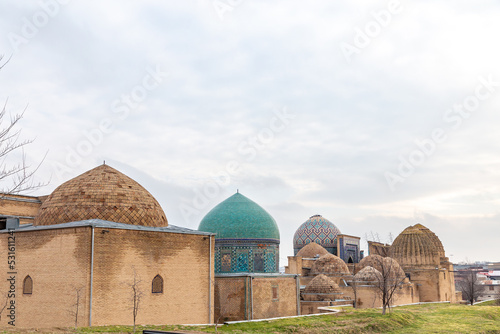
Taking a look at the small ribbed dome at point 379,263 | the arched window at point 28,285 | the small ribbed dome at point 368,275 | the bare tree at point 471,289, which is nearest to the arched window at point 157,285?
the arched window at point 28,285

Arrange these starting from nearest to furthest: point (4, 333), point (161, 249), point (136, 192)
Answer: point (4, 333)
point (161, 249)
point (136, 192)

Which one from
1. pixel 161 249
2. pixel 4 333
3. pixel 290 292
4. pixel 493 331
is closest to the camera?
pixel 4 333

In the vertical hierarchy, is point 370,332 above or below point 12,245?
below

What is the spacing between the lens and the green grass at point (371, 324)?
51.9 feet

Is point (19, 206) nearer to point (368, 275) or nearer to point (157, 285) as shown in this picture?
point (157, 285)

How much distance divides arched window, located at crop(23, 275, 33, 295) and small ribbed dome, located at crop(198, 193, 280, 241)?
43.7 ft

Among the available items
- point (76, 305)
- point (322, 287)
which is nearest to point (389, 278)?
point (322, 287)

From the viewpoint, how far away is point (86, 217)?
53.6 feet

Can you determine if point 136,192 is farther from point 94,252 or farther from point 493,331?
point 493,331

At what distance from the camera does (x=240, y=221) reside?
27922 mm

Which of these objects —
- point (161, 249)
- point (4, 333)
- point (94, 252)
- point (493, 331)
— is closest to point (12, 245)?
point (94, 252)

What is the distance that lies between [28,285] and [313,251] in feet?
83.4

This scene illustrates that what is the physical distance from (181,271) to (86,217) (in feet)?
11.9

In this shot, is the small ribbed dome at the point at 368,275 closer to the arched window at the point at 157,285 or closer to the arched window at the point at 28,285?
the arched window at the point at 157,285
